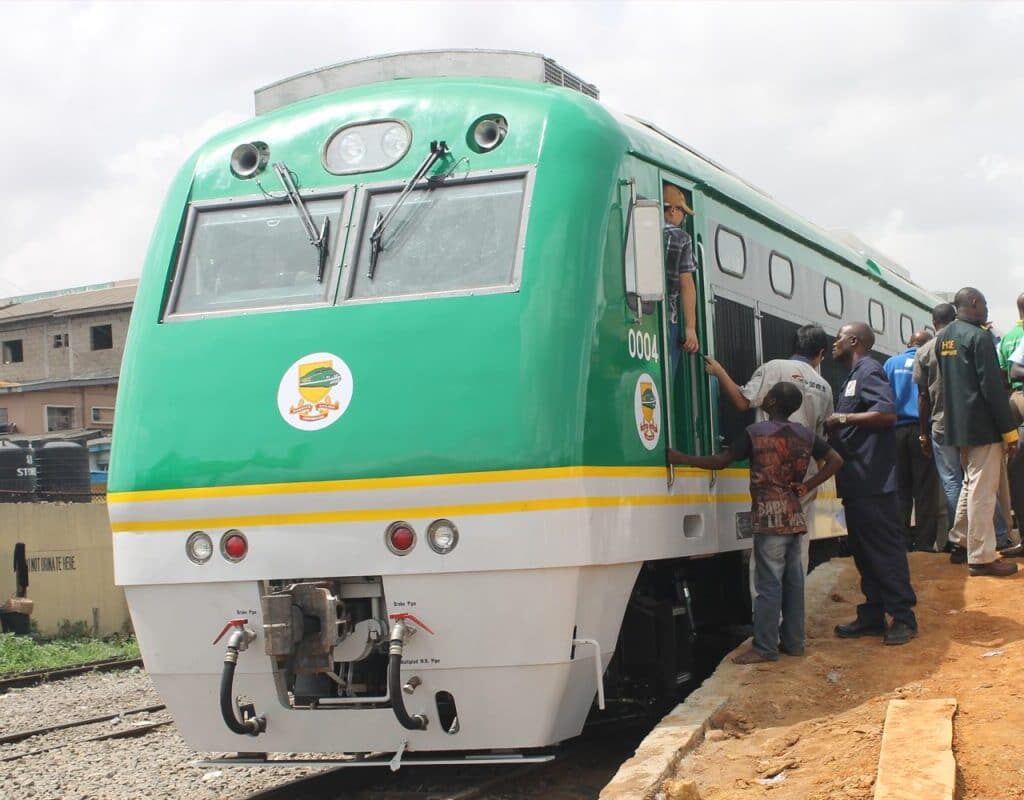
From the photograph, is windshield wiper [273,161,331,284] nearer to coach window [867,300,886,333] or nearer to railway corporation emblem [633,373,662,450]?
railway corporation emblem [633,373,662,450]

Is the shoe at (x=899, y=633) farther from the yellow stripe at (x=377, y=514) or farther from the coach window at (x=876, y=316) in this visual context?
the coach window at (x=876, y=316)

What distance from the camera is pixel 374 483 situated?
5.92 meters

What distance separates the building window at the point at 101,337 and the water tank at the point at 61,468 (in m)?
20.9

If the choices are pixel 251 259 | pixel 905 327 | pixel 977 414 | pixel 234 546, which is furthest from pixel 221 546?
pixel 905 327

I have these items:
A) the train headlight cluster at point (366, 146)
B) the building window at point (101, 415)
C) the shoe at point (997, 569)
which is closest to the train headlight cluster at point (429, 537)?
the train headlight cluster at point (366, 146)

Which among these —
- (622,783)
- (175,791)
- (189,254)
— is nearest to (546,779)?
(622,783)

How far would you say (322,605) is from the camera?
5.96 meters

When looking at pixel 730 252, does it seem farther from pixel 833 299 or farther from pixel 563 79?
pixel 833 299

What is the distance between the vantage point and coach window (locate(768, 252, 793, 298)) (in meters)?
9.20

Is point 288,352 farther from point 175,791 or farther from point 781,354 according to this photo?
point 781,354

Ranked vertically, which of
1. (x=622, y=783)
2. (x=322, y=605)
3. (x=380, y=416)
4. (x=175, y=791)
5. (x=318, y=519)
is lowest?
(x=175, y=791)

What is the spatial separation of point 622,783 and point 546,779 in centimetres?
173

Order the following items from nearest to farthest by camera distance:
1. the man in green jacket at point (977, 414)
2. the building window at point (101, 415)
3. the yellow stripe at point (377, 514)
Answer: the yellow stripe at point (377, 514) < the man in green jacket at point (977, 414) < the building window at point (101, 415)

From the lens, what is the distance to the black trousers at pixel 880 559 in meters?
7.53
